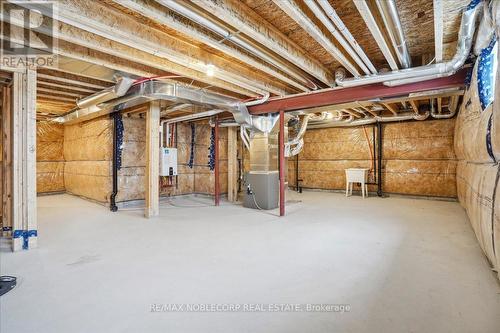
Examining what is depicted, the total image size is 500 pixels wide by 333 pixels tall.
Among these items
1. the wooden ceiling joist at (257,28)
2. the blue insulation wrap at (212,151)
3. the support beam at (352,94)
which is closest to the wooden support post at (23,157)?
A: the wooden ceiling joist at (257,28)

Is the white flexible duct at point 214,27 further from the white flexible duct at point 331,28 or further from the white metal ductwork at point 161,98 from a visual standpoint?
the white metal ductwork at point 161,98

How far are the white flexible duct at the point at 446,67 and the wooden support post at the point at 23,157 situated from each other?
3.76 m

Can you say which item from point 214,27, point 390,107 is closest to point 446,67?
point 214,27

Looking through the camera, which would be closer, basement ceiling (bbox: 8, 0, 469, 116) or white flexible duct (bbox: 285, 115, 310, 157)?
basement ceiling (bbox: 8, 0, 469, 116)

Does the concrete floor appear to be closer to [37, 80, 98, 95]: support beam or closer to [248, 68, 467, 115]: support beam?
[248, 68, 467, 115]: support beam

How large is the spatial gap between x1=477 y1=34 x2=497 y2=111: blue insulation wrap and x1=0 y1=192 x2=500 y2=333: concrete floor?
1.57 metres

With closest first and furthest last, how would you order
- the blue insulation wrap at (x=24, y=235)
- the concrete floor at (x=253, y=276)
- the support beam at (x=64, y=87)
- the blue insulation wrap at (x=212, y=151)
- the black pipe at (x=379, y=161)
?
1. the concrete floor at (x=253, y=276)
2. the blue insulation wrap at (x=24, y=235)
3. the support beam at (x=64, y=87)
4. the blue insulation wrap at (x=212, y=151)
5. the black pipe at (x=379, y=161)

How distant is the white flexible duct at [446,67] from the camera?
1993 mm

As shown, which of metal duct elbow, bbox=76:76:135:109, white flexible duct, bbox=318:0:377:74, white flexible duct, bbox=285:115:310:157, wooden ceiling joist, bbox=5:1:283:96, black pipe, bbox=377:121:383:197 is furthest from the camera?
black pipe, bbox=377:121:383:197

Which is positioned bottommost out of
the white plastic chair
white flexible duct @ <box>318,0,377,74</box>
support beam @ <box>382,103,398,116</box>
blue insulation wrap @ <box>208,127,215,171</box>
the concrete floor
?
the concrete floor

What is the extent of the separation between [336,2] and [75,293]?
3109 millimetres

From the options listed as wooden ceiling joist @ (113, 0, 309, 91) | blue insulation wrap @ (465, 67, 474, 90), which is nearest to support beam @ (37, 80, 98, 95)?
wooden ceiling joist @ (113, 0, 309, 91)

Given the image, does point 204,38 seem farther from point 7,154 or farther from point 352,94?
point 7,154

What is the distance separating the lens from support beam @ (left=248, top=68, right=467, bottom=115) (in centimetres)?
315
